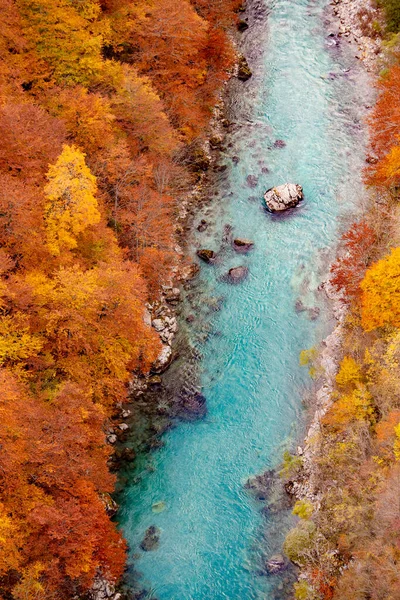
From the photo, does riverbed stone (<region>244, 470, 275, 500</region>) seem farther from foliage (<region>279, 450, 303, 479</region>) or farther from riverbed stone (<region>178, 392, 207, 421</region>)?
riverbed stone (<region>178, 392, 207, 421</region>)

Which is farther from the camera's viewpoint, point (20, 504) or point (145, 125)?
point (145, 125)

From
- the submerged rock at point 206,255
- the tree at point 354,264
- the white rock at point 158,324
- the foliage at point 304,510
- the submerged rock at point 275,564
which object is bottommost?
the submerged rock at point 275,564

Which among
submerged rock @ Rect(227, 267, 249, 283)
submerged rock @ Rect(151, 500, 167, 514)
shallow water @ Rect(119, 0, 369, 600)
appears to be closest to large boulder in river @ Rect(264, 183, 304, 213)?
shallow water @ Rect(119, 0, 369, 600)

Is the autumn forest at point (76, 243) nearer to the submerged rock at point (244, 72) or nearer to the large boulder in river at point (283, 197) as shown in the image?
the submerged rock at point (244, 72)

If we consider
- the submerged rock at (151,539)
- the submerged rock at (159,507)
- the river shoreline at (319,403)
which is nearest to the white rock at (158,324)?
the river shoreline at (319,403)

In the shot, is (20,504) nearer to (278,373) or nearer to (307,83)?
(278,373)

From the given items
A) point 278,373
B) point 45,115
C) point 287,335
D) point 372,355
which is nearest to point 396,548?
point 372,355
